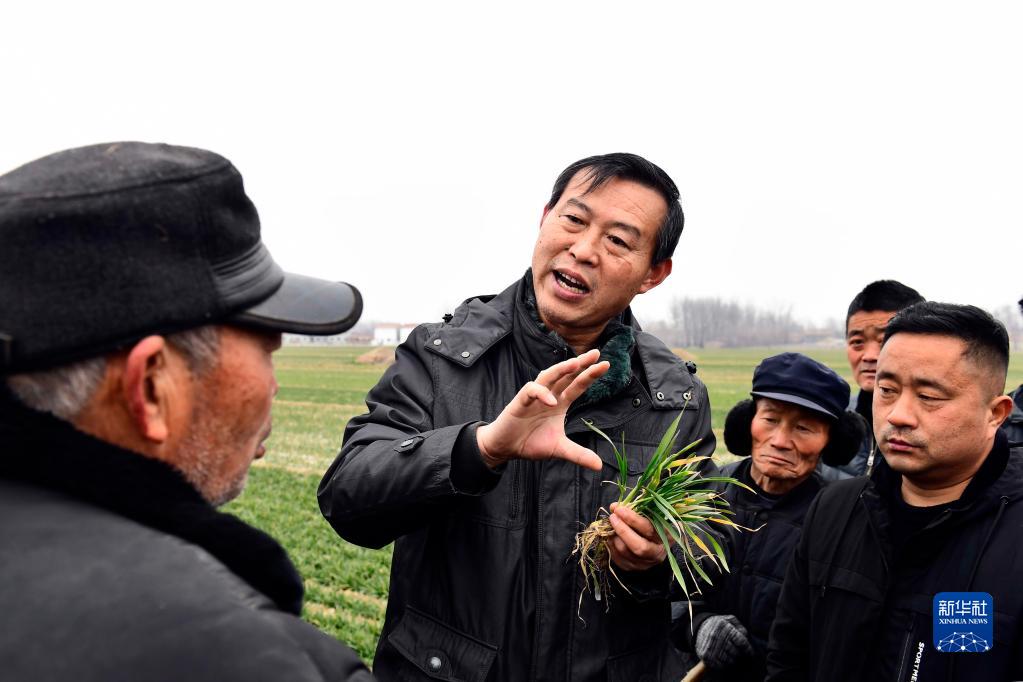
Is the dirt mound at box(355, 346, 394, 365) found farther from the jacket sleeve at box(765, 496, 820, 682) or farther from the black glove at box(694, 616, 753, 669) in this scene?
the jacket sleeve at box(765, 496, 820, 682)

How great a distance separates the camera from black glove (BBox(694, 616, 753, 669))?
3.45 m

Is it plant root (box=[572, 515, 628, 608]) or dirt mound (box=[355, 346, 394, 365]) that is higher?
plant root (box=[572, 515, 628, 608])

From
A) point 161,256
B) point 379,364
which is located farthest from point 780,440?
point 379,364

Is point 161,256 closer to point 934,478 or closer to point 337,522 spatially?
point 337,522

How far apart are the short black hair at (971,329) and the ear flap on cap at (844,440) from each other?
104cm

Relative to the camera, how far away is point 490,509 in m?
2.57

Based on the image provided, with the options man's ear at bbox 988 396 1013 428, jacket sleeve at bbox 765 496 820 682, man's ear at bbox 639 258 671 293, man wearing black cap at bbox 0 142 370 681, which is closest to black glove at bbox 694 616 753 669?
jacket sleeve at bbox 765 496 820 682

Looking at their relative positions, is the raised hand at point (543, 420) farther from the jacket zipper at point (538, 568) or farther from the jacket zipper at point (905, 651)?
the jacket zipper at point (905, 651)

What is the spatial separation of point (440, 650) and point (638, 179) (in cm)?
180

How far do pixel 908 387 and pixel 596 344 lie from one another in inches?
45.7

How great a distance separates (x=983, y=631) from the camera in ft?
8.32

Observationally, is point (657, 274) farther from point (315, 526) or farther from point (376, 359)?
point (376, 359)

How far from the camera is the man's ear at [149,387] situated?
129 centimetres

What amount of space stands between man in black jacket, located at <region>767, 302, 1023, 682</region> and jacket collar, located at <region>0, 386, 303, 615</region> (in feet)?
7.31
